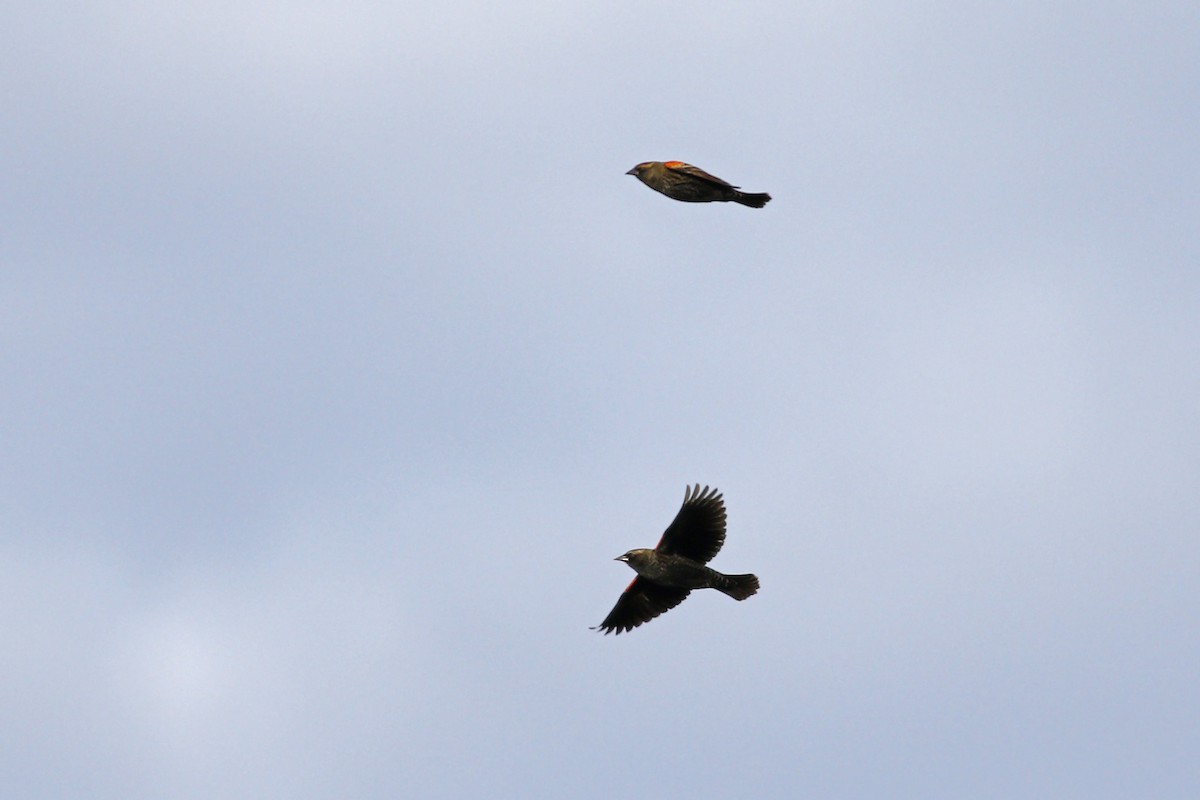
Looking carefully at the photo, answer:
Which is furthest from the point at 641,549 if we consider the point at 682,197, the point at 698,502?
the point at 682,197

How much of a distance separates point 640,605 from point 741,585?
89.6 inches

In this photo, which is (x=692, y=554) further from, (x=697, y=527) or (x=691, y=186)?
(x=691, y=186)

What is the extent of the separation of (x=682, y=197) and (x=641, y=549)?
6.46m

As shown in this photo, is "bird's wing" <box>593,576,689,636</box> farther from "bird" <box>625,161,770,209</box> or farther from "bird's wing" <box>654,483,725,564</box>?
"bird" <box>625,161,770,209</box>

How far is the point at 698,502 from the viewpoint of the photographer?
27.5 meters

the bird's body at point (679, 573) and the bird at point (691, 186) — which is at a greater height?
the bird at point (691, 186)

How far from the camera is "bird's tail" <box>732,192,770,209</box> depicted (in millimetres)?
25594

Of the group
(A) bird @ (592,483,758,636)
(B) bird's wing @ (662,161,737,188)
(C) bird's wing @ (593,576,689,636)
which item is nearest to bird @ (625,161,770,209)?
(B) bird's wing @ (662,161,737,188)

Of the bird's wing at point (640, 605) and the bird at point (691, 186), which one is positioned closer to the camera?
the bird at point (691, 186)

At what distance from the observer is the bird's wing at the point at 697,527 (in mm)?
27469

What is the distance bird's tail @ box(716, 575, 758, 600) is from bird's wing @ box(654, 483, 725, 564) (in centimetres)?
72

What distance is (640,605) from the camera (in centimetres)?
2927

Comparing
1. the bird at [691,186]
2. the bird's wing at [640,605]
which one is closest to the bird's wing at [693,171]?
the bird at [691,186]

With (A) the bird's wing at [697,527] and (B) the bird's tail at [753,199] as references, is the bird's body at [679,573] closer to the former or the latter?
(A) the bird's wing at [697,527]
